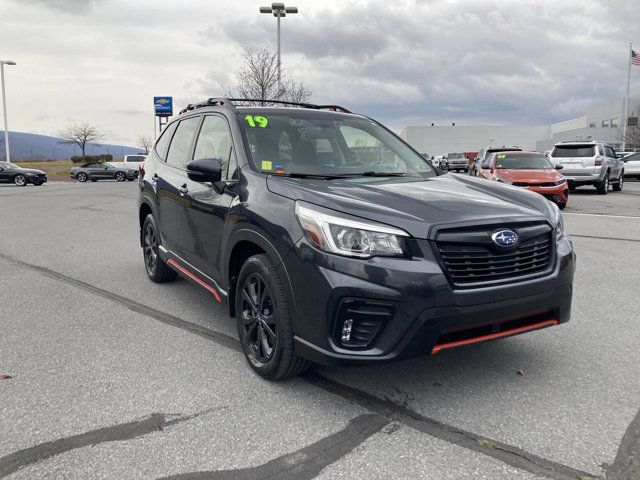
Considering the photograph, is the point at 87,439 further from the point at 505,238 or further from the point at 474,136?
the point at 474,136

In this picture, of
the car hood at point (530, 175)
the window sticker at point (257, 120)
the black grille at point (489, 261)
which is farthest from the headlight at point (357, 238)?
the car hood at point (530, 175)

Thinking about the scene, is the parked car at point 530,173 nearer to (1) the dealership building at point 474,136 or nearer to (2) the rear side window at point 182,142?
(2) the rear side window at point 182,142

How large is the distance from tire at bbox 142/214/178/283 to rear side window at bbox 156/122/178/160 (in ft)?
2.26

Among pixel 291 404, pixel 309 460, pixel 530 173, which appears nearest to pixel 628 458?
pixel 309 460

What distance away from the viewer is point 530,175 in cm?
1362

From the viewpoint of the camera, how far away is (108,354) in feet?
12.9

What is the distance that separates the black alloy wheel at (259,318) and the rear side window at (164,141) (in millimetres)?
2592

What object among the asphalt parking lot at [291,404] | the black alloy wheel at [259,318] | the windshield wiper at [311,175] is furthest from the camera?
the windshield wiper at [311,175]

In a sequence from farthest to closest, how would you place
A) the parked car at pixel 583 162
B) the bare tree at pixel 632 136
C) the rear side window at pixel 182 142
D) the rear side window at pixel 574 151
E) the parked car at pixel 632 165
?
the bare tree at pixel 632 136
the parked car at pixel 632 165
the rear side window at pixel 574 151
the parked car at pixel 583 162
the rear side window at pixel 182 142

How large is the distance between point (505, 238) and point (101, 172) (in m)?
38.5

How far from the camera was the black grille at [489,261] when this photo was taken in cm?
286

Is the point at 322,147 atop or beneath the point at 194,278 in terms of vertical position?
atop

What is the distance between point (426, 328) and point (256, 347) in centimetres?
127

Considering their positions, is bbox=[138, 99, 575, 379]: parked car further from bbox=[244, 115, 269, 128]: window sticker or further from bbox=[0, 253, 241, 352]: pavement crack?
bbox=[0, 253, 241, 352]: pavement crack
